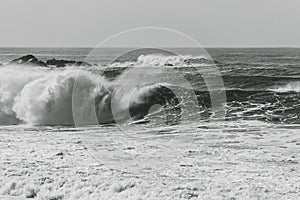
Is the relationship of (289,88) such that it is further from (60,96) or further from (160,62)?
(160,62)

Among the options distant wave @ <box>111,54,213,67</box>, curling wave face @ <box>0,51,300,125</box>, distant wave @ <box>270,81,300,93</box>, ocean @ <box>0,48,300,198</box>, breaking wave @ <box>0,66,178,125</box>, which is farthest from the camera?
distant wave @ <box>111,54,213,67</box>

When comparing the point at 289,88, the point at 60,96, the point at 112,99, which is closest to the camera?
the point at 60,96

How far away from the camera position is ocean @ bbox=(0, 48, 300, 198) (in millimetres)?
11258

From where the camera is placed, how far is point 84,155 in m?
12.7

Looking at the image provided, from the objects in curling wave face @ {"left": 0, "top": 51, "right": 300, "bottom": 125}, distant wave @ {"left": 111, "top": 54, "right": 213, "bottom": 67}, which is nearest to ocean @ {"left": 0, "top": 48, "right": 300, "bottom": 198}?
curling wave face @ {"left": 0, "top": 51, "right": 300, "bottom": 125}

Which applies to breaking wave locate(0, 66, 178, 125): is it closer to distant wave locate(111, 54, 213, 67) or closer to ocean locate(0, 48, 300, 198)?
ocean locate(0, 48, 300, 198)

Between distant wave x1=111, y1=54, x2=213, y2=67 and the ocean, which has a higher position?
distant wave x1=111, y1=54, x2=213, y2=67

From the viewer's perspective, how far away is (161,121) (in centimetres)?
1886

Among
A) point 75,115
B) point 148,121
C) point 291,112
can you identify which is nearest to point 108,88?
point 75,115

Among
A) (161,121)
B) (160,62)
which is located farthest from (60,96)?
(160,62)

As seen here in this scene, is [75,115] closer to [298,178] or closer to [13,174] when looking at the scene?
[13,174]

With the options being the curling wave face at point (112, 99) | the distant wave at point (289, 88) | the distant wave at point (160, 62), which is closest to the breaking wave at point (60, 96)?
the curling wave face at point (112, 99)

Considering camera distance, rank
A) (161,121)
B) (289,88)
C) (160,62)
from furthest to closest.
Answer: (160,62) < (289,88) < (161,121)

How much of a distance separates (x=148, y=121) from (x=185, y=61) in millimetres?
31886
